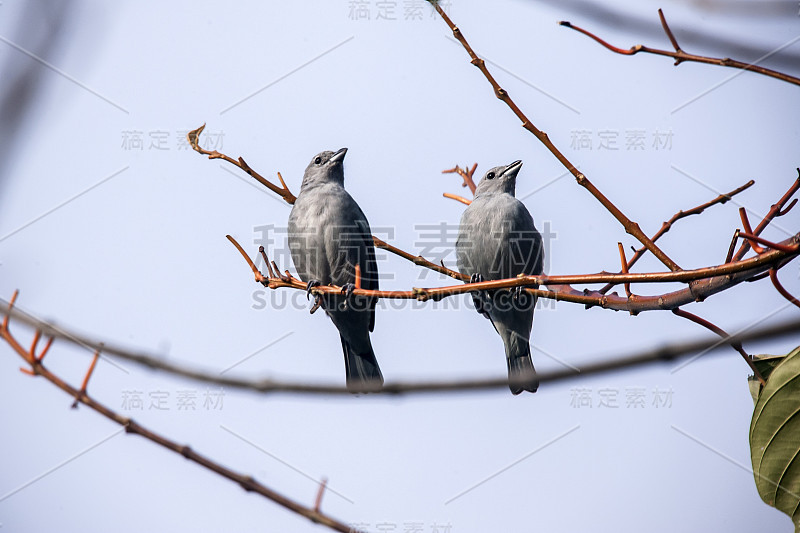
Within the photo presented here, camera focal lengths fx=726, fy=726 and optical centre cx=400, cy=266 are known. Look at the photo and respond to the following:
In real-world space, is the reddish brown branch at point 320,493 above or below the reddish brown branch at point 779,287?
below

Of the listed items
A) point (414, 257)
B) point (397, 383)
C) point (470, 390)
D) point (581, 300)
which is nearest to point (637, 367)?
point (470, 390)

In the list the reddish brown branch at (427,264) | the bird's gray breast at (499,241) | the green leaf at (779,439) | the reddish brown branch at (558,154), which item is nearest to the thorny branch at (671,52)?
the reddish brown branch at (558,154)

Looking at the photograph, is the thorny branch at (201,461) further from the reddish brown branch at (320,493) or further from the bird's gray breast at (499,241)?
the bird's gray breast at (499,241)

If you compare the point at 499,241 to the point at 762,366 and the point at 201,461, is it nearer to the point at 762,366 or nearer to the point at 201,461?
the point at 762,366

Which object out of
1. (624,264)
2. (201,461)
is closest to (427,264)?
(624,264)

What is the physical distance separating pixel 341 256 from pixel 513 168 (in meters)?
1.73

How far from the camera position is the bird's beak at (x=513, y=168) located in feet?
20.8

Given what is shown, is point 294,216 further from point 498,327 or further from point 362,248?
point 498,327

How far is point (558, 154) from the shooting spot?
3.10 metres

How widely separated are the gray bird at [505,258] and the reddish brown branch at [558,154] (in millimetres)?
2501

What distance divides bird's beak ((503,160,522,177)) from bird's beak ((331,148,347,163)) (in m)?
1.42

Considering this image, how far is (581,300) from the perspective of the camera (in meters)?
2.94

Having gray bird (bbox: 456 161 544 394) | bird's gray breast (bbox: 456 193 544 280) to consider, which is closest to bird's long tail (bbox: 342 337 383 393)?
gray bird (bbox: 456 161 544 394)

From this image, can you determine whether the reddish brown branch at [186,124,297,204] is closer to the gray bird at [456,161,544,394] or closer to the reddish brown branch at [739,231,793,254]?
the gray bird at [456,161,544,394]
